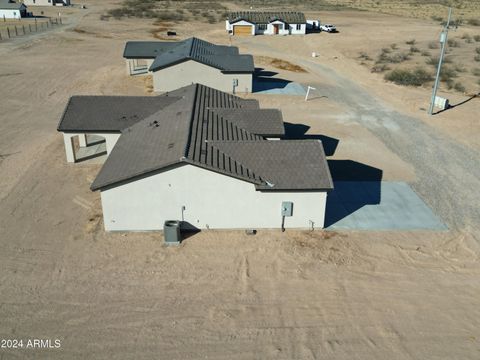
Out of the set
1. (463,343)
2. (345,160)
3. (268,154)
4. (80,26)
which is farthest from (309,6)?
(463,343)

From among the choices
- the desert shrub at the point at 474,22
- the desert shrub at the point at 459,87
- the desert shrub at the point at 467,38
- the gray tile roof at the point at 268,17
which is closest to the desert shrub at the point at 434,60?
the desert shrub at the point at 459,87

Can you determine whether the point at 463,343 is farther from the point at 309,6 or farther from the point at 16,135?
the point at 309,6

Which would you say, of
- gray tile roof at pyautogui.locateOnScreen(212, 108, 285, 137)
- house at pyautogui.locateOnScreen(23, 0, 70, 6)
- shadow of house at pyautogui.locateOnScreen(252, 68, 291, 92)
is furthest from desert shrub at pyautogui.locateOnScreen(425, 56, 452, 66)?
house at pyautogui.locateOnScreen(23, 0, 70, 6)

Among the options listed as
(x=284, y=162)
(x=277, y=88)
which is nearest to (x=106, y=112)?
(x=284, y=162)

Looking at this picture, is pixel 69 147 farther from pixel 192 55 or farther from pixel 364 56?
pixel 364 56

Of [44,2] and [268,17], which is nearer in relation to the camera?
[268,17]
